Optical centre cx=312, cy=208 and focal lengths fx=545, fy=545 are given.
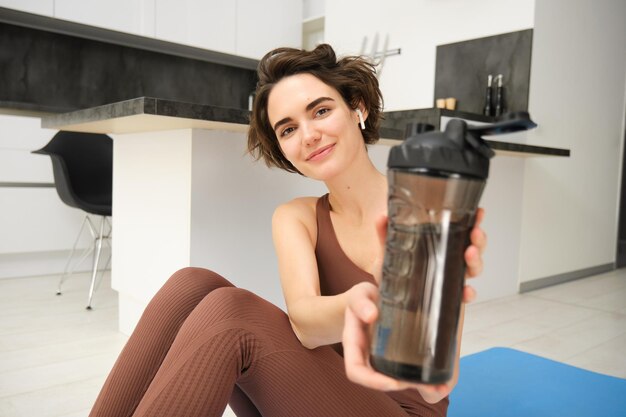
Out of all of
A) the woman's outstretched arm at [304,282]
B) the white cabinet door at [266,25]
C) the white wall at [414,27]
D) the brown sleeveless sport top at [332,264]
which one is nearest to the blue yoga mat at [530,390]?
the brown sleeveless sport top at [332,264]

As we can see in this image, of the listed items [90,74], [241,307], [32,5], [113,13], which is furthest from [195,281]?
[90,74]

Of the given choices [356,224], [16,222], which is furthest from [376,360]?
[16,222]

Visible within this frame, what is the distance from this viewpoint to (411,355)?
522 millimetres

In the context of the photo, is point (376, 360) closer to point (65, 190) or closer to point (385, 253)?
point (385, 253)

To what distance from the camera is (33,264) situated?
327 centimetres

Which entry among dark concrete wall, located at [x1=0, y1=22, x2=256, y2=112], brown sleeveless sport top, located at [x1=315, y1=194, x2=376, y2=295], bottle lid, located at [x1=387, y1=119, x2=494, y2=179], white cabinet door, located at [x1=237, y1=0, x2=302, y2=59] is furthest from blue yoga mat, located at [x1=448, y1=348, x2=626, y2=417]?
white cabinet door, located at [x1=237, y1=0, x2=302, y2=59]

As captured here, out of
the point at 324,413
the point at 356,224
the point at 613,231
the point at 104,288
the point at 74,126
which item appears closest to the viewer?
the point at 324,413

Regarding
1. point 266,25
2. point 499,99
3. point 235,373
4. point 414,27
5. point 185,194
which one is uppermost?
point 266,25

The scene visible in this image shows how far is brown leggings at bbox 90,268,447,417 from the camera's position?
2.64ft

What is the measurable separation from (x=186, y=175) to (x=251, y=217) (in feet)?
0.88

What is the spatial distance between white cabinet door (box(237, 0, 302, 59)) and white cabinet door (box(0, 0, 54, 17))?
1349 mm

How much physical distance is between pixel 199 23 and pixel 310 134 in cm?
327

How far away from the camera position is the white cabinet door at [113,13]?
3.26m

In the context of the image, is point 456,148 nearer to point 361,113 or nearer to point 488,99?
point 361,113
